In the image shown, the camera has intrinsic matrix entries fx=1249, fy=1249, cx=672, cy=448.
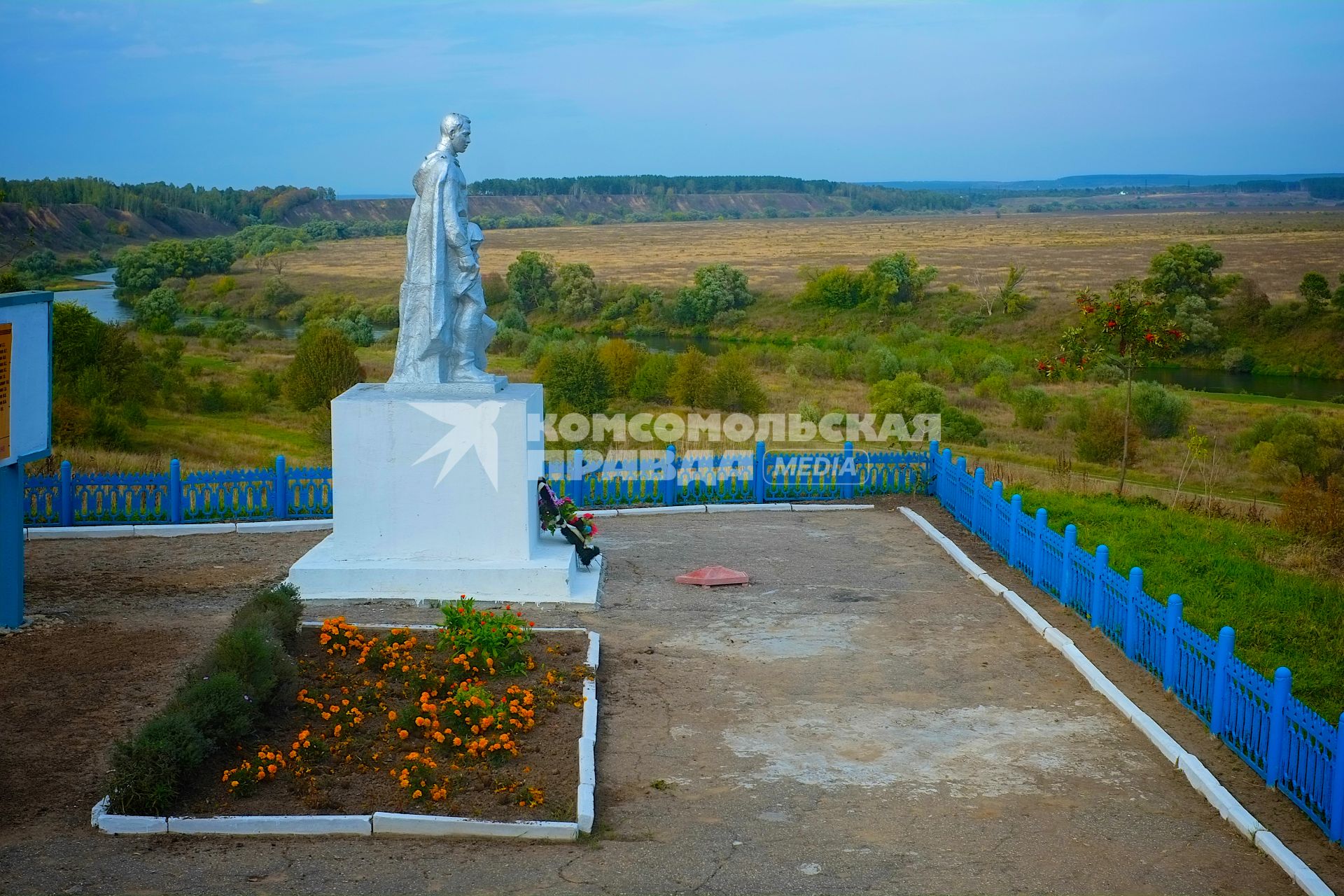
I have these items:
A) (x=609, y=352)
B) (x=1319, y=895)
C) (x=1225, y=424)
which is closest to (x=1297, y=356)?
(x=1225, y=424)

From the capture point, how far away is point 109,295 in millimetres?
61344

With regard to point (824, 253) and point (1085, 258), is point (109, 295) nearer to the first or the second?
point (824, 253)

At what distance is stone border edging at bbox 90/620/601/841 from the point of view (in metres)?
6.29

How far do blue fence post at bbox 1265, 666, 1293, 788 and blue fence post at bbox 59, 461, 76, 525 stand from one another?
11977 mm

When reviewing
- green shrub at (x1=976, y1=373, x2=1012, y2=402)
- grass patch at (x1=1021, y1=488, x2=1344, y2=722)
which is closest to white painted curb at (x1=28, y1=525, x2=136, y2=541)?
grass patch at (x1=1021, y1=488, x2=1344, y2=722)

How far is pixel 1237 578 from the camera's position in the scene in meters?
13.3

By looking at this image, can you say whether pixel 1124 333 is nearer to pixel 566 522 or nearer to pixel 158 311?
pixel 566 522

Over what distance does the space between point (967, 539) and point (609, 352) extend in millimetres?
22918

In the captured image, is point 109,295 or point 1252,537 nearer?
point 1252,537

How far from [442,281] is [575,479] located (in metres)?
4.50

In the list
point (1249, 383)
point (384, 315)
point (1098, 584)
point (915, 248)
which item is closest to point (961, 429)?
point (1098, 584)

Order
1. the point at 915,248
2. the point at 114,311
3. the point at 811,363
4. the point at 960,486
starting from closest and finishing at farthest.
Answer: the point at 960,486 < the point at 811,363 < the point at 114,311 < the point at 915,248

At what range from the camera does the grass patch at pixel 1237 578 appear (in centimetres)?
1058

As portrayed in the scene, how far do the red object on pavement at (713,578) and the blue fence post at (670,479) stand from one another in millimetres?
3430
